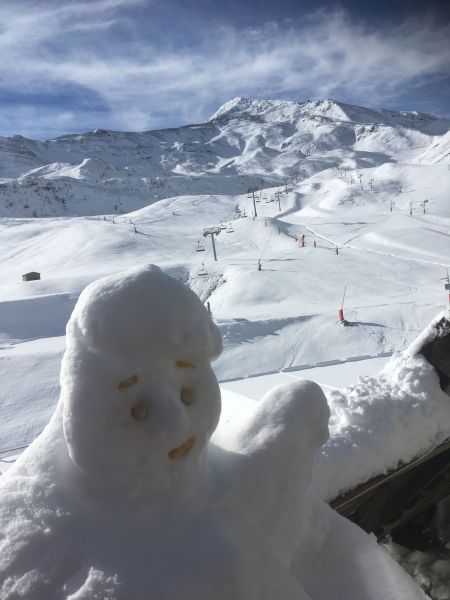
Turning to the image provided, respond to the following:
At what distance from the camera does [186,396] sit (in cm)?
151

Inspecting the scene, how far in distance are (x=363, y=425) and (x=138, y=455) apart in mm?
1861

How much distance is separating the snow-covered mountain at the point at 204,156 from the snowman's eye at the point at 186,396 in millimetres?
61523

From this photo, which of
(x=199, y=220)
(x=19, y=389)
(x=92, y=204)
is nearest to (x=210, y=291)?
(x=19, y=389)

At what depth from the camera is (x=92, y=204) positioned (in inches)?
2431

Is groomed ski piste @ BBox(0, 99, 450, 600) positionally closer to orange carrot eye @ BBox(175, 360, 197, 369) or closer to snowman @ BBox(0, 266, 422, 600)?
snowman @ BBox(0, 266, 422, 600)

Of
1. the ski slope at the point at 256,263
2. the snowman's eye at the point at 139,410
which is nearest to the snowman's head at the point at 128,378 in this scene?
the snowman's eye at the point at 139,410

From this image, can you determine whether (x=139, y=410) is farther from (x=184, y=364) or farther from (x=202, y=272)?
(x=202, y=272)

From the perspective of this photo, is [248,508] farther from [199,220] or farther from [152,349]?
[199,220]

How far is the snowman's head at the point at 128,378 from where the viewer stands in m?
1.36

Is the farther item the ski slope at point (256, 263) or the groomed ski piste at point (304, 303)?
the ski slope at point (256, 263)

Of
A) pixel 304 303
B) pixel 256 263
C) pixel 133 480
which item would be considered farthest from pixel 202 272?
pixel 133 480

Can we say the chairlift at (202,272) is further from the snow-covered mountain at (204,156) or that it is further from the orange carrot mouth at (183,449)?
the snow-covered mountain at (204,156)

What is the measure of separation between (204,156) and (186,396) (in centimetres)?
13862

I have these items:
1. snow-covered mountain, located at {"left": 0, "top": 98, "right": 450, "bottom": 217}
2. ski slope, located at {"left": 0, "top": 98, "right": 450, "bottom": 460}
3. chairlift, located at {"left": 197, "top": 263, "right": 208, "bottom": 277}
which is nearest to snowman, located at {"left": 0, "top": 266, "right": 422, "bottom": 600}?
ski slope, located at {"left": 0, "top": 98, "right": 450, "bottom": 460}
